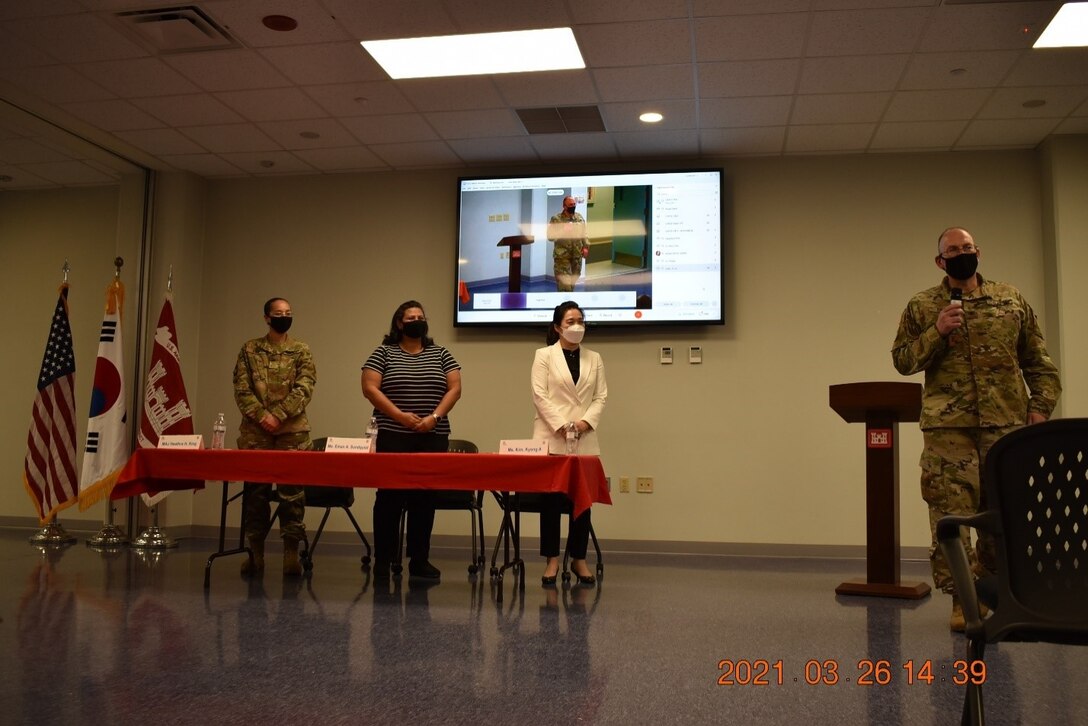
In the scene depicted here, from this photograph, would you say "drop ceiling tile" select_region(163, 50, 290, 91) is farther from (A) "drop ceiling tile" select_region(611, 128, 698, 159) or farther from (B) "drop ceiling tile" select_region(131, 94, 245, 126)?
(A) "drop ceiling tile" select_region(611, 128, 698, 159)

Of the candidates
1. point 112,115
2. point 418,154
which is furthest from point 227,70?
point 418,154

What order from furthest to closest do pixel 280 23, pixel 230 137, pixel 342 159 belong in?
pixel 342 159 < pixel 230 137 < pixel 280 23

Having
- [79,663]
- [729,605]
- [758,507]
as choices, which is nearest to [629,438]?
[758,507]

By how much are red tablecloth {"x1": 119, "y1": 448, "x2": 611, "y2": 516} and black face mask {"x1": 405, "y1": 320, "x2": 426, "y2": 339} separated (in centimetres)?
93

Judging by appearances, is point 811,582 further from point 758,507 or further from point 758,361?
point 758,361

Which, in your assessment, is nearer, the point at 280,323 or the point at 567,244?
the point at 280,323

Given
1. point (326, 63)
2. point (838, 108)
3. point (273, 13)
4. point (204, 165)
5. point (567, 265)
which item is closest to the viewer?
point (273, 13)

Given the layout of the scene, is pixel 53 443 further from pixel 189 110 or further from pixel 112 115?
pixel 189 110

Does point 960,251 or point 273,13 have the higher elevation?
point 273,13

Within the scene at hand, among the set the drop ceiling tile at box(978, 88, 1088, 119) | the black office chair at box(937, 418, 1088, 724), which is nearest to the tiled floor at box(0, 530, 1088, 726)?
the black office chair at box(937, 418, 1088, 724)

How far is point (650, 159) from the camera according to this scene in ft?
22.2

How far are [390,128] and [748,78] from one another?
2.45m

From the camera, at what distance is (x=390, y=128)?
6.20 meters
